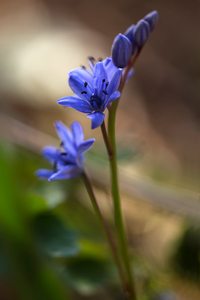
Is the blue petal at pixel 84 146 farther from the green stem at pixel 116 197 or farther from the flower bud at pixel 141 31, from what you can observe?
the flower bud at pixel 141 31

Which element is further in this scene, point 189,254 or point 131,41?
point 189,254

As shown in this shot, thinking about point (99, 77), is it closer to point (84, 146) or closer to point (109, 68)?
point (109, 68)

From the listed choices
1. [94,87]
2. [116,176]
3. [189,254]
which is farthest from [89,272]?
[94,87]

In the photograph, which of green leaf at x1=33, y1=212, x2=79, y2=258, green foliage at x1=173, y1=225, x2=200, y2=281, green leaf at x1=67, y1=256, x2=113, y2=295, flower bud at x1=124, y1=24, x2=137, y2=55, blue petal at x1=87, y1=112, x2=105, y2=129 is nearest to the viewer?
blue petal at x1=87, y1=112, x2=105, y2=129

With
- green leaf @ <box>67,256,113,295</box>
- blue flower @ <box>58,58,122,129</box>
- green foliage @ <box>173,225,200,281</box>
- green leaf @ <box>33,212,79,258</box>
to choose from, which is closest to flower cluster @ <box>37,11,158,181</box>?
blue flower @ <box>58,58,122,129</box>

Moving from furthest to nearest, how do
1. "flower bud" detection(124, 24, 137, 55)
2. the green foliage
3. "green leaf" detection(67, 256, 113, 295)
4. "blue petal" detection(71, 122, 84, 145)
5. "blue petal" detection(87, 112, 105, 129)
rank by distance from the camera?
the green foliage → "green leaf" detection(67, 256, 113, 295) → "blue petal" detection(71, 122, 84, 145) → "flower bud" detection(124, 24, 137, 55) → "blue petal" detection(87, 112, 105, 129)

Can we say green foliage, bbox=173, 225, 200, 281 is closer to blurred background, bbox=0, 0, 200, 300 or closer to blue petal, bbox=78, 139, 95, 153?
blurred background, bbox=0, 0, 200, 300

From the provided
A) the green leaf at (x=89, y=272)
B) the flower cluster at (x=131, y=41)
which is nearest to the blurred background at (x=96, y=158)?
the green leaf at (x=89, y=272)
